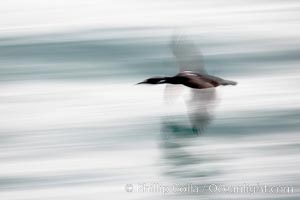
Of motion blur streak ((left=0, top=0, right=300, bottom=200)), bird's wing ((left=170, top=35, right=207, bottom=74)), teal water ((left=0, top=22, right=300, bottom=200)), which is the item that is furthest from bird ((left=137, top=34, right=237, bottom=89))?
motion blur streak ((left=0, top=0, right=300, bottom=200))

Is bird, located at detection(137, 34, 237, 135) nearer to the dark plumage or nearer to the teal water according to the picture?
the dark plumage

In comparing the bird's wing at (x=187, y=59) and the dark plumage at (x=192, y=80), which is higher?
the bird's wing at (x=187, y=59)

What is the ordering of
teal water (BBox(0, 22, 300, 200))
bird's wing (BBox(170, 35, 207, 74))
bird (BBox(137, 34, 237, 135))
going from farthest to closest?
teal water (BBox(0, 22, 300, 200)), bird's wing (BBox(170, 35, 207, 74)), bird (BBox(137, 34, 237, 135))

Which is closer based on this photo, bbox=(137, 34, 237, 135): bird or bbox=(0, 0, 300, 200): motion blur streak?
bbox=(137, 34, 237, 135): bird

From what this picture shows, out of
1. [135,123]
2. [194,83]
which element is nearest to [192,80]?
[194,83]

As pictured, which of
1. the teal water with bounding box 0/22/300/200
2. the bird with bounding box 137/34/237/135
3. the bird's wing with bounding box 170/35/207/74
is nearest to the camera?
the bird with bounding box 137/34/237/135

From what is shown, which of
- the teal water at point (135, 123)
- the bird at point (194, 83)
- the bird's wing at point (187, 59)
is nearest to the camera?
the bird at point (194, 83)

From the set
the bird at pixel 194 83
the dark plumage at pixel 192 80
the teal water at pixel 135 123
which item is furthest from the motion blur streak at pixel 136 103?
the dark plumage at pixel 192 80

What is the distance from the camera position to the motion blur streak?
20.8 ft

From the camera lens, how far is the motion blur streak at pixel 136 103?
6.34 m

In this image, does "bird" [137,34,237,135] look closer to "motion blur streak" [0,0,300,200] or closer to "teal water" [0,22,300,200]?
"teal water" [0,22,300,200]

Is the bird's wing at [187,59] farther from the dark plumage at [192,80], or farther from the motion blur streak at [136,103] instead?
the motion blur streak at [136,103]

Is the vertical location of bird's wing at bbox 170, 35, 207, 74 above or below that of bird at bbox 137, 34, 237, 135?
above

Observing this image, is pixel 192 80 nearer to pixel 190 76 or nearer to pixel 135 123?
pixel 190 76
